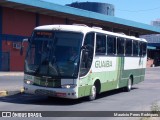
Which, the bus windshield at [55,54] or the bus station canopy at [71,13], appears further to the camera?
the bus station canopy at [71,13]

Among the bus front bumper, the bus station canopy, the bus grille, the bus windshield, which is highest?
the bus station canopy

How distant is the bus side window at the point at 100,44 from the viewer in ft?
55.4

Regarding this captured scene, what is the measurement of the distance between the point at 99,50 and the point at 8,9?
79.3 feet

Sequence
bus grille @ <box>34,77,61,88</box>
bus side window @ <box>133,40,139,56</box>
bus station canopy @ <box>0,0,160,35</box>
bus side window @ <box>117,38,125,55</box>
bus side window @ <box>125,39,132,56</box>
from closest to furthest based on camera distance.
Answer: bus grille @ <box>34,77,61,88</box>, bus side window @ <box>117,38,125,55</box>, bus side window @ <box>125,39,132,56</box>, bus side window @ <box>133,40,139,56</box>, bus station canopy @ <box>0,0,160,35</box>

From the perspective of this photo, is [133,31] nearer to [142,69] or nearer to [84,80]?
[142,69]

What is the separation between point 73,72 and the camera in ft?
48.9

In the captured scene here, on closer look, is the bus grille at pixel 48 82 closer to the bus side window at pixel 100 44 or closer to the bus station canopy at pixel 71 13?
the bus side window at pixel 100 44

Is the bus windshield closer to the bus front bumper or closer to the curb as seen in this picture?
the bus front bumper

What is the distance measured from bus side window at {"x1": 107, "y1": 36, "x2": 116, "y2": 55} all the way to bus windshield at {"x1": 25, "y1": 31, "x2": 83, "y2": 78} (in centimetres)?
306

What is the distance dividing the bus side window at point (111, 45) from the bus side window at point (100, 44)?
52cm

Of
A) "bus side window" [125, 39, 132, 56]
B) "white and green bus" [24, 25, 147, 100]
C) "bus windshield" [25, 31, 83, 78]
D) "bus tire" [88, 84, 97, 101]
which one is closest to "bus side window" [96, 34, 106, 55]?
"white and green bus" [24, 25, 147, 100]

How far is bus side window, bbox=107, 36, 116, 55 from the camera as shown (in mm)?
18250

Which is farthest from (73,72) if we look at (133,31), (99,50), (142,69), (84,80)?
(133,31)

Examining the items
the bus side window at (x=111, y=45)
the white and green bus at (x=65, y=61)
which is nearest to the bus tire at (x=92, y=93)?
the white and green bus at (x=65, y=61)
